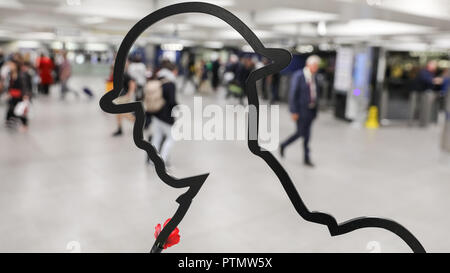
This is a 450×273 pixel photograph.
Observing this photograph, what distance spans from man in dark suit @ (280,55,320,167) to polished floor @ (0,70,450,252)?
62cm

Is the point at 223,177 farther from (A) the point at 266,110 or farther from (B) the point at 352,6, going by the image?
(A) the point at 266,110

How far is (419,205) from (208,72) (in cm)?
1530

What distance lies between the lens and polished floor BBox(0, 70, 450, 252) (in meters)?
3.60

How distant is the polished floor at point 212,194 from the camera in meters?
3.60

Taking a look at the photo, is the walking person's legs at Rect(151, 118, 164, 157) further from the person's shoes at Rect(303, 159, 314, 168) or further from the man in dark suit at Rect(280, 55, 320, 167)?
the person's shoes at Rect(303, 159, 314, 168)

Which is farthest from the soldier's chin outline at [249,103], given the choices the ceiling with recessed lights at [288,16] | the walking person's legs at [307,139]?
the walking person's legs at [307,139]

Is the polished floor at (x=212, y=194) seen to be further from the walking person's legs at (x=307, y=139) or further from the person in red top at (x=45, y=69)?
the person in red top at (x=45, y=69)

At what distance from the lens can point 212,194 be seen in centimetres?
481

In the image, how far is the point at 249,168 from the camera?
6086 millimetres

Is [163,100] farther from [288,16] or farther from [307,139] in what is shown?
[288,16]

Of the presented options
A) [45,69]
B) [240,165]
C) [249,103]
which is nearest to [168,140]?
[240,165]

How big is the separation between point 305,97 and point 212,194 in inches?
90.5

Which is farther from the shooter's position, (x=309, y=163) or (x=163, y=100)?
(x=309, y=163)
